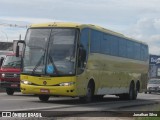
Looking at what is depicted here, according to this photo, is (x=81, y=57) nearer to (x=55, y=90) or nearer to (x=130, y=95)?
(x=55, y=90)

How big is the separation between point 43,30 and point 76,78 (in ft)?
8.49

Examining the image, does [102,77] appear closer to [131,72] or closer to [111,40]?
[111,40]

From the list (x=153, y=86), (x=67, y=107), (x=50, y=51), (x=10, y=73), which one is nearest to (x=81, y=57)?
(x=50, y=51)

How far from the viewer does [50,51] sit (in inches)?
854

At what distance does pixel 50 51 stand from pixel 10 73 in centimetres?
770

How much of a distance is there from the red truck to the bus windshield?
6495 millimetres

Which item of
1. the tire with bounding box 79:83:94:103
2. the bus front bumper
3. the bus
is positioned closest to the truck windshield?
the bus

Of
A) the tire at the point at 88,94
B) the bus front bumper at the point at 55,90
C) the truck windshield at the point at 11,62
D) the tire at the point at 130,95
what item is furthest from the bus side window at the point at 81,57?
the tire at the point at 130,95

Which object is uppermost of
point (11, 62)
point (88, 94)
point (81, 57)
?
point (81, 57)

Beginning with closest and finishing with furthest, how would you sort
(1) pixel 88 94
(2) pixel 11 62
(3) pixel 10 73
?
(1) pixel 88 94 → (3) pixel 10 73 → (2) pixel 11 62

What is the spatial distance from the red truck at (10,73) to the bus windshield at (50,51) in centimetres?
650

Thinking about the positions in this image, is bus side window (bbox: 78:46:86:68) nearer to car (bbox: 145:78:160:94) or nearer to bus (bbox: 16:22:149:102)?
bus (bbox: 16:22:149:102)

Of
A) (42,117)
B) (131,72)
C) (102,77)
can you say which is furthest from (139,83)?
(42,117)

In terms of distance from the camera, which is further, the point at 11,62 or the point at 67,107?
the point at 11,62
